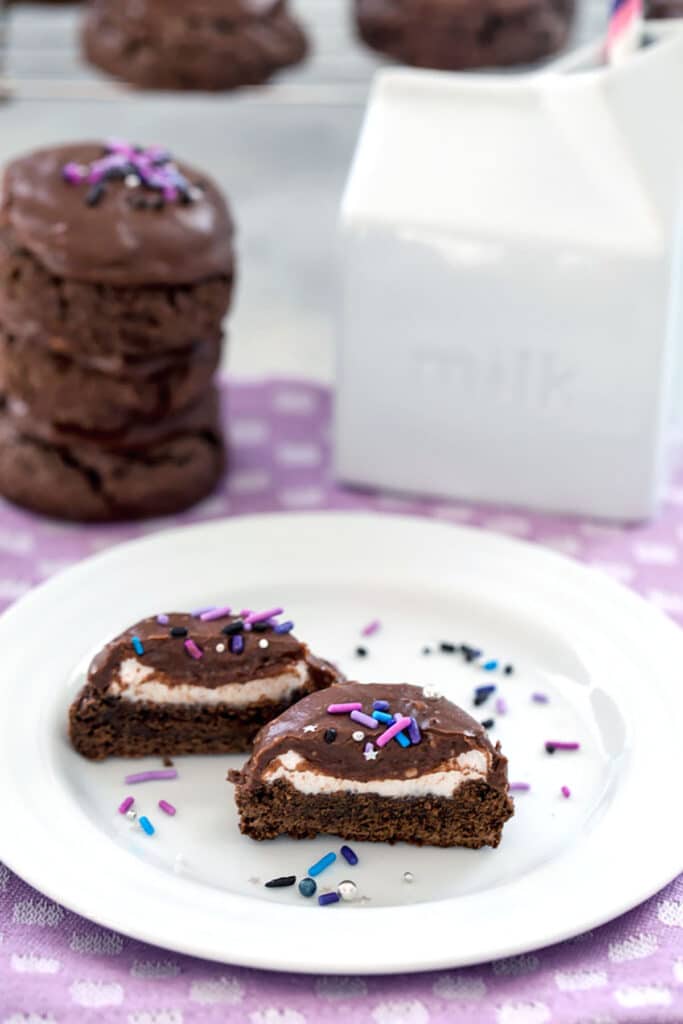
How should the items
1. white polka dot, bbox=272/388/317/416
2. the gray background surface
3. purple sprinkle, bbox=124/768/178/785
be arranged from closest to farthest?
1. purple sprinkle, bbox=124/768/178/785
2. white polka dot, bbox=272/388/317/416
3. the gray background surface

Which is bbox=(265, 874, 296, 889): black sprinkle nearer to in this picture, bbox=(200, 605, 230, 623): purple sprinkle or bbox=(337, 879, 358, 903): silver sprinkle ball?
bbox=(337, 879, 358, 903): silver sprinkle ball

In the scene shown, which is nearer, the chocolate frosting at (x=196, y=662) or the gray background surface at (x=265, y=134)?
the chocolate frosting at (x=196, y=662)

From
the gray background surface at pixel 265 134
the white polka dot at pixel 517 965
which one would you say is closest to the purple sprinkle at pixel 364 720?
the white polka dot at pixel 517 965

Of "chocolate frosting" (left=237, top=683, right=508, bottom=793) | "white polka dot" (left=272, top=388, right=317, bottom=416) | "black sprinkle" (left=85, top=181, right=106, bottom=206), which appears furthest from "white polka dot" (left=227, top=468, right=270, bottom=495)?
"chocolate frosting" (left=237, top=683, right=508, bottom=793)

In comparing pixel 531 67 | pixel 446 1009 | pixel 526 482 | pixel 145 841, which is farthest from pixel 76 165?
pixel 531 67

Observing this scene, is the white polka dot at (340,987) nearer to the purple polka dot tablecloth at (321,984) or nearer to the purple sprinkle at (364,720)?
the purple polka dot tablecloth at (321,984)

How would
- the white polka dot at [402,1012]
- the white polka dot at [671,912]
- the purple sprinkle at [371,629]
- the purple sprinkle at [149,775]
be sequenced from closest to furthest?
the white polka dot at [402,1012]
the white polka dot at [671,912]
the purple sprinkle at [149,775]
the purple sprinkle at [371,629]

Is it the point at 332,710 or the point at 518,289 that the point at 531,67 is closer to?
the point at 518,289
